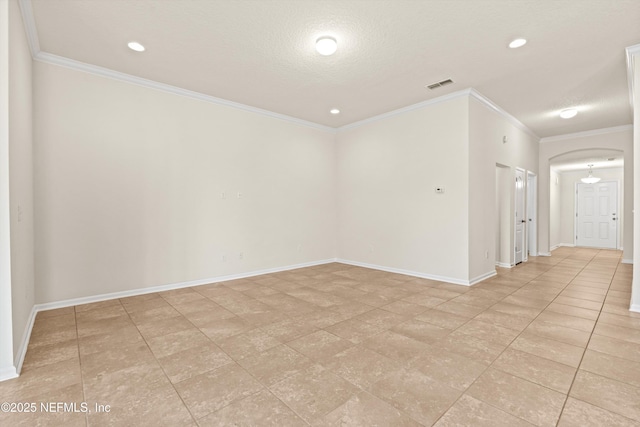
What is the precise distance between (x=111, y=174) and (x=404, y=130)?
4784 mm

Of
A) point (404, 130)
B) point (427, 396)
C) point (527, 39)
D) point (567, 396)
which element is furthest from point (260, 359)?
point (404, 130)

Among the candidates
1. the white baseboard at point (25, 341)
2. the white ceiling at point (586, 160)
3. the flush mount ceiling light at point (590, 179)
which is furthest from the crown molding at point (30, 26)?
the flush mount ceiling light at point (590, 179)

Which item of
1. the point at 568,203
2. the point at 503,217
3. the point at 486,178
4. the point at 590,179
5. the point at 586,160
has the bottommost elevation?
the point at 503,217

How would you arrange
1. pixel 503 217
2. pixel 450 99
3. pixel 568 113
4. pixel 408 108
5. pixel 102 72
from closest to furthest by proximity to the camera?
pixel 102 72 → pixel 450 99 → pixel 408 108 → pixel 568 113 → pixel 503 217

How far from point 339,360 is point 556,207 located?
11.6m

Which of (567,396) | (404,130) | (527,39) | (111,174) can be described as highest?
(527,39)

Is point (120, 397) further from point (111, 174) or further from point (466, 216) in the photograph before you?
point (466, 216)

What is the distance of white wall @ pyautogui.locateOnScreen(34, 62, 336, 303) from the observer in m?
3.62

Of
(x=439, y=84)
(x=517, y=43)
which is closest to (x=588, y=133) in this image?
(x=439, y=84)

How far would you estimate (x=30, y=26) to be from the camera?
296 centimetres

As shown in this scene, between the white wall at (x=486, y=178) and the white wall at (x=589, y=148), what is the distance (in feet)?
7.45

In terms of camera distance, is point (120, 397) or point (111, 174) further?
point (111, 174)

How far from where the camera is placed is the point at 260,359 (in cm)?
239

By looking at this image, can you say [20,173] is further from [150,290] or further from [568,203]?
[568,203]
